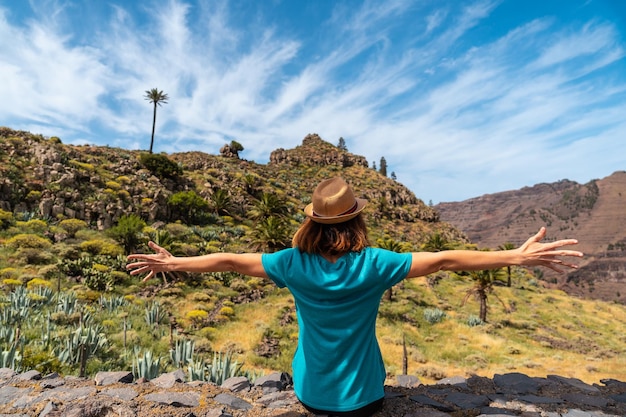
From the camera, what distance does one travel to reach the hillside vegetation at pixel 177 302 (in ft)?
28.9

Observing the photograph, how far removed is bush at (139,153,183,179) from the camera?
125ft

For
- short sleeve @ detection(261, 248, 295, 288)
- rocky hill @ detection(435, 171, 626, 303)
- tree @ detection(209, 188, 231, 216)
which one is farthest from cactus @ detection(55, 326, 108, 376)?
rocky hill @ detection(435, 171, 626, 303)

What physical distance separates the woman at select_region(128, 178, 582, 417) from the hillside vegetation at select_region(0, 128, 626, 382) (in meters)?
3.16

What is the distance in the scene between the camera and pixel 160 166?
125ft

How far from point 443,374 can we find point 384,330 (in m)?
5.83

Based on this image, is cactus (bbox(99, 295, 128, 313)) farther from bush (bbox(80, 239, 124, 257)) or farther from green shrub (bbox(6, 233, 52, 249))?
green shrub (bbox(6, 233, 52, 249))

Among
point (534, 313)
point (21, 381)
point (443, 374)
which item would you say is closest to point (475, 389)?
point (21, 381)

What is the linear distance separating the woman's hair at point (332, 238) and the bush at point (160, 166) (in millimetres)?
39438

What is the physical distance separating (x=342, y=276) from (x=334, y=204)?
49 centimetres

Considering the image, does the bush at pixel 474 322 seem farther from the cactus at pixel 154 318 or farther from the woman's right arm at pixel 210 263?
the woman's right arm at pixel 210 263

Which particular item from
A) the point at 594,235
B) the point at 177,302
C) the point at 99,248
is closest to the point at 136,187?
the point at 99,248

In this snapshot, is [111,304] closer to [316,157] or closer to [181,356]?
[181,356]

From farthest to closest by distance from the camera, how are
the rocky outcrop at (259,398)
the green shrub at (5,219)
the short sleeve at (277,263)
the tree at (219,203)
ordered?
the tree at (219,203) → the green shrub at (5,219) → the rocky outcrop at (259,398) → the short sleeve at (277,263)

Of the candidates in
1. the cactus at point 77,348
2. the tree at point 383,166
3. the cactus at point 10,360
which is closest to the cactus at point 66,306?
the cactus at point 77,348
